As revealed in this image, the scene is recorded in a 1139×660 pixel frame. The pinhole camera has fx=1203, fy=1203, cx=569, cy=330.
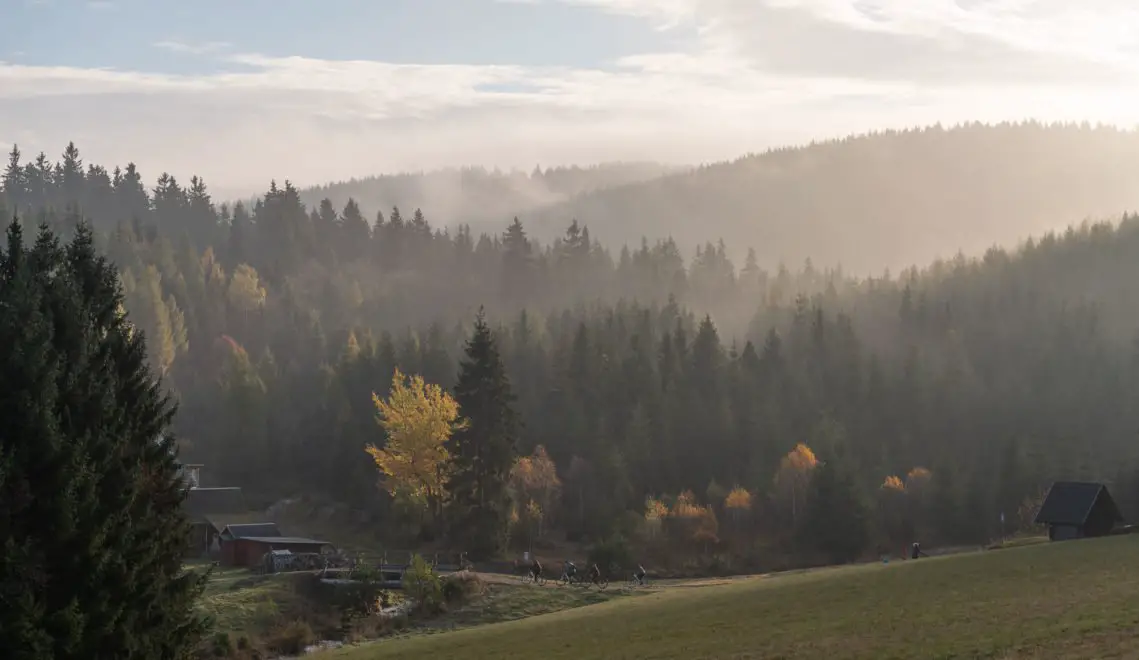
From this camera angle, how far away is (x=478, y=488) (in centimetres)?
9712

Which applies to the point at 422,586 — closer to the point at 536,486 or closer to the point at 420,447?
the point at 420,447

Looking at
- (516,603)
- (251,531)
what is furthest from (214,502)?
(516,603)

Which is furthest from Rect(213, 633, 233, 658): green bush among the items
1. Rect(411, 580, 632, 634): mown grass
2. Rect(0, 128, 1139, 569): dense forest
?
Rect(0, 128, 1139, 569): dense forest

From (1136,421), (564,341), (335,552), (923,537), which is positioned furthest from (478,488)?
(1136,421)

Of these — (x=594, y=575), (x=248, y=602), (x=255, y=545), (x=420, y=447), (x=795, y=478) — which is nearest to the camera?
(x=248, y=602)

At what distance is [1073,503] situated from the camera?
81.3 metres

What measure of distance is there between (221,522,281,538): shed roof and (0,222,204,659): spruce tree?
63.7 m

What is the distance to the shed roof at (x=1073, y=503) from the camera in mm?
80412

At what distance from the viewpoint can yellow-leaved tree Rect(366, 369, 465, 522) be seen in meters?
102

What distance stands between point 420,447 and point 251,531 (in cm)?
1584

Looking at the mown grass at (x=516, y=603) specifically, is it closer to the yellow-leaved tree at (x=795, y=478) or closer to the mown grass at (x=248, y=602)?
the mown grass at (x=248, y=602)

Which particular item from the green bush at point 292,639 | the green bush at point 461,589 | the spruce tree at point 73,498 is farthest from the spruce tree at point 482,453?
the spruce tree at point 73,498

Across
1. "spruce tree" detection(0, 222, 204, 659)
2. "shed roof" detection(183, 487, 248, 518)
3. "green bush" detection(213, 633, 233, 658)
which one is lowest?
"shed roof" detection(183, 487, 248, 518)

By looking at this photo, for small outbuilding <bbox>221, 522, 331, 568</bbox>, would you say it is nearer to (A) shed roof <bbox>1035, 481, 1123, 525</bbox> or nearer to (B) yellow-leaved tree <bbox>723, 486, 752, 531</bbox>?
(B) yellow-leaved tree <bbox>723, 486, 752, 531</bbox>
